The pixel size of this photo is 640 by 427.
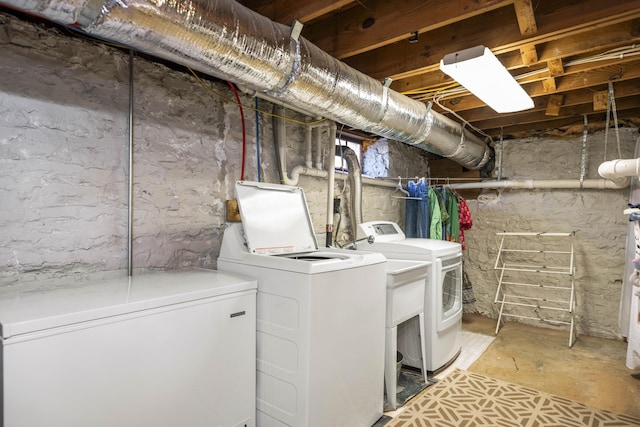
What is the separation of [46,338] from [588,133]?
475cm

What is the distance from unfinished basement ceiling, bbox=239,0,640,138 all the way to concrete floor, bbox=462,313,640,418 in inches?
85.5

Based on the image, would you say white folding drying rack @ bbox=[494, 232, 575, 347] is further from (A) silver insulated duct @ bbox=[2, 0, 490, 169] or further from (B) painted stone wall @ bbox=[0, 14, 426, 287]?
(B) painted stone wall @ bbox=[0, 14, 426, 287]

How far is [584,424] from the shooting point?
214cm

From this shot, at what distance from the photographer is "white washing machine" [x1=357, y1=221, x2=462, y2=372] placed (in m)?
2.74

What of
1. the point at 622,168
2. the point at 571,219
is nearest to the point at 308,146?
the point at 622,168

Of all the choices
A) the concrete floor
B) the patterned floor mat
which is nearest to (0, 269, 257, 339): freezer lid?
the patterned floor mat

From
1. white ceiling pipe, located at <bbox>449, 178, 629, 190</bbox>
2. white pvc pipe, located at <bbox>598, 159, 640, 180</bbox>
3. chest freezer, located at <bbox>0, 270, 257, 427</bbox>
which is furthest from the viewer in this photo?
white ceiling pipe, located at <bbox>449, 178, 629, 190</bbox>

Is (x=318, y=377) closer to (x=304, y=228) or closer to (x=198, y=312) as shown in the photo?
(x=198, y=312)

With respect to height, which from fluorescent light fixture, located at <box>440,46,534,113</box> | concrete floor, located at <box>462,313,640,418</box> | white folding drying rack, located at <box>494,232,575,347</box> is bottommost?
concrete floor, located at <box>462,313,640,418</box>

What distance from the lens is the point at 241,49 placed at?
1.57 m

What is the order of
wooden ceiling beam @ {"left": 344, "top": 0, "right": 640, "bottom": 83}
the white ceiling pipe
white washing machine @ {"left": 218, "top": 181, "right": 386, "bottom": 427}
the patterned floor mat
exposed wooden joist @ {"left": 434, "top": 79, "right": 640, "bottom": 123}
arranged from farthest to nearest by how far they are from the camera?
the white ceiling pipe < exposed wooden joist @ {"left": 434, "top": 79, "right": 640, "bottom": 123} < the patterned floor mat < wooden ceiling beam @ {"left": 344, "top": 0, "right": 640, "bottom": 83} < white washing machine @ {"left": 218, "top": 181, "right": 386, "bottom": 427}

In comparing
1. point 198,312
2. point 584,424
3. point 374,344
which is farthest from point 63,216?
point 584,424

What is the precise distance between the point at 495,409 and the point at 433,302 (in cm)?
77

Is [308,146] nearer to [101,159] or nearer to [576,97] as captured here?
[101,159]
